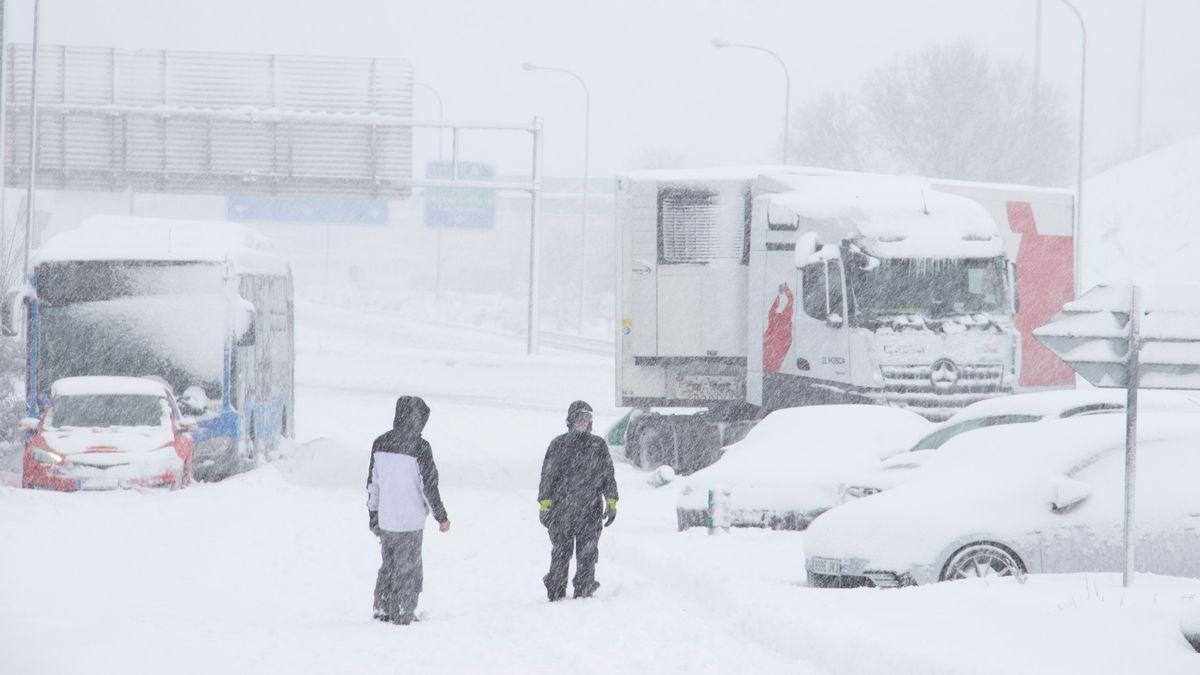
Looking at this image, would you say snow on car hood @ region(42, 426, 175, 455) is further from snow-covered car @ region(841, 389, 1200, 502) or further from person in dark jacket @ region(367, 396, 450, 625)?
person in dark jacket @ region(367, 396, 450, 625)

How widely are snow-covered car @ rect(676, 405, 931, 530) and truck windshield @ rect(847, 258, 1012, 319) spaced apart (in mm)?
3642

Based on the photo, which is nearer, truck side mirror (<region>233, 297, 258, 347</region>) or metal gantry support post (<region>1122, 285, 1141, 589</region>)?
metal gantry support post (<region>1122, 285, 1141, 589</region>)

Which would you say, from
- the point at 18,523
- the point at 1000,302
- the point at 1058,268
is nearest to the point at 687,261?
the point at 1000,302

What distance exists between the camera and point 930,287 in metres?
21.7

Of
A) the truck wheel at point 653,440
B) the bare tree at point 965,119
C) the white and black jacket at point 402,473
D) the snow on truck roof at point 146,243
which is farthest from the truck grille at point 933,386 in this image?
the bare tree at point 965,119

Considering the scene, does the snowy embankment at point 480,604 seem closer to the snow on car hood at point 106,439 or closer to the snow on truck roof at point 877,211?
the snow on car hood at point 106,439

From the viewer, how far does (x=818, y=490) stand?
15.9 m

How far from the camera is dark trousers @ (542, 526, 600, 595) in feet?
40.6

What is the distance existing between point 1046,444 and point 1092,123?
17467 centimetres

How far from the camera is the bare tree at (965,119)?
70.3 metres

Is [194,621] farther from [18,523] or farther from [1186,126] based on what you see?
[1186,126]

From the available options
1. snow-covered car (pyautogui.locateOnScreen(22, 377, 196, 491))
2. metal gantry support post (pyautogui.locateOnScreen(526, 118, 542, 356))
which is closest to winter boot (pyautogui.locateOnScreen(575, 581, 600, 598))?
snow-covered car (pyautogui.locateOnScreen(22, 377, 196, 491))

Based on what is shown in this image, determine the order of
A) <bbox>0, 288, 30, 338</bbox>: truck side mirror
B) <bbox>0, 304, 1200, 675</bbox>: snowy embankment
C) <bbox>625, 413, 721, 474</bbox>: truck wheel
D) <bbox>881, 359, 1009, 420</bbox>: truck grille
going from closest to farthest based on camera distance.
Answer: <bbox>0, 304, 1200, 675</bbox>: snowy embankment < <bbox>0, 288, 30, 338</bbox>: truck side mirror < <bbox>881, 359, 1009, 420</bbox>: truck grille < <bbox>625, 413, 721, 474</bbox>: truck wheel

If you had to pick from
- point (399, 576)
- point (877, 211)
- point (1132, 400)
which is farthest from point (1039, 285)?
point (399, 576)
